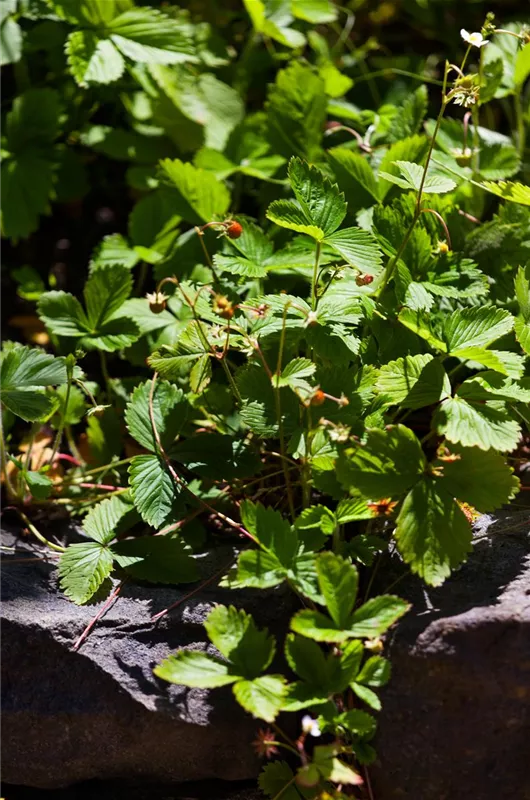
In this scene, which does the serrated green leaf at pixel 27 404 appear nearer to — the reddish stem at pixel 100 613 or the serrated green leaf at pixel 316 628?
the reddish stem at pixel 100 613

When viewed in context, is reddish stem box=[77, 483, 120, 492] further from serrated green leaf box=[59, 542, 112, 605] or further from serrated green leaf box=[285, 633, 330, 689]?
serrated green leaf box=[285, 633, 330, 689]

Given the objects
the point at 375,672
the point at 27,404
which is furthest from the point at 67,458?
the point at 375,672

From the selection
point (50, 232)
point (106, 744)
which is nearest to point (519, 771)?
point (106, 744)

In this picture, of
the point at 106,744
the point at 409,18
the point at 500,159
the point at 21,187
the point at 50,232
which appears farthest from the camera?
the point at 409,18

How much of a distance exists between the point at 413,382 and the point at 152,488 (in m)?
0.60

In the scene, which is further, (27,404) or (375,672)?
(27,404)

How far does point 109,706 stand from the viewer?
1.52 meters

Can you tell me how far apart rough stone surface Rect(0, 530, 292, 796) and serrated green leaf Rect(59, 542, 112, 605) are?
0.25 ft

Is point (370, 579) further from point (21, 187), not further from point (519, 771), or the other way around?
point (21, 187)

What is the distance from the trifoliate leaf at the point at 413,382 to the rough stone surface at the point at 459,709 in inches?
16.3

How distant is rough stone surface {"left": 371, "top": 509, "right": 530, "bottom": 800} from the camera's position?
140cm

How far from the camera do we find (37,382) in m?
1.77

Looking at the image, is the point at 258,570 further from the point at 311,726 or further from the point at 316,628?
the point at 311,726

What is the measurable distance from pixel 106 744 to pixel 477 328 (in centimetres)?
112
